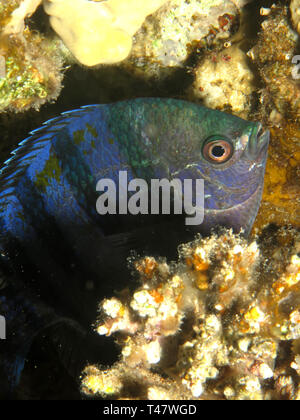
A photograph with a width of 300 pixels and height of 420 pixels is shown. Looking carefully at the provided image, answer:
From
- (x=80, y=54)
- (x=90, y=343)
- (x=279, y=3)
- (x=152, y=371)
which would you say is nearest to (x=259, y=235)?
(x=152, y=371)

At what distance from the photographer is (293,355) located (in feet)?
9.44

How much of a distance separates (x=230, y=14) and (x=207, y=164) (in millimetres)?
2385

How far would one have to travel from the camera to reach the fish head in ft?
9.17

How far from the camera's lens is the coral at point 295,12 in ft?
10.5

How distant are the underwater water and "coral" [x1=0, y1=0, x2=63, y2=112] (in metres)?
0.01

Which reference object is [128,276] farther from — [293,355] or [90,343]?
[293,355]

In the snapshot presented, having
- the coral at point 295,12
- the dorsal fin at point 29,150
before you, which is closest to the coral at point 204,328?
the dorsal fin at point 29,150

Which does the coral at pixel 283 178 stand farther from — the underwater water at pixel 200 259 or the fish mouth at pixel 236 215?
the fish mouth at pixel 236 215

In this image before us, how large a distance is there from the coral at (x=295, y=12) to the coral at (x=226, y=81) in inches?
30.0

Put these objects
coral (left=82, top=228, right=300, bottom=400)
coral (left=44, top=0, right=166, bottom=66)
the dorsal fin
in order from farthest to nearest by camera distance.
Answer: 1. coral (left=44, top=0, right=166, bottom=66)
2. the dorsal fin
3. coral (left=82, top=228, right=300, bottom=400)

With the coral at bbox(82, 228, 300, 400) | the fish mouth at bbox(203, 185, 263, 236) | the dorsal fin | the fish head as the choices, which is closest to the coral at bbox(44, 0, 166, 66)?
the dorsal fin

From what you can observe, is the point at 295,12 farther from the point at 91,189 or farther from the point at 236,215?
the point at 91,189

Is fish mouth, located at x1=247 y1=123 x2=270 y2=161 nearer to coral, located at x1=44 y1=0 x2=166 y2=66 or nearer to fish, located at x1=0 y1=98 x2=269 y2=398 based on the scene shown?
fish, located at x1=0 y1=98 x2=269 y2=398
